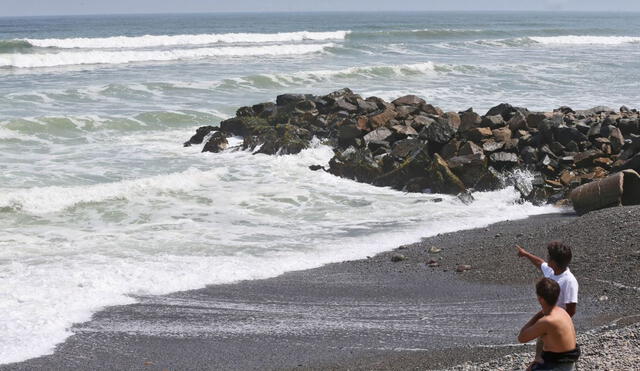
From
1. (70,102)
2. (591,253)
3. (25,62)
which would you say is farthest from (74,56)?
(591,253)

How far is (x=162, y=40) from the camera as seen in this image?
6356 centimetres

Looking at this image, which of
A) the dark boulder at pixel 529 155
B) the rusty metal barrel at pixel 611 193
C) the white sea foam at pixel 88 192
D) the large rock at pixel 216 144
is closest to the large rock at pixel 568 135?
the dark boulder at pixel 529 155

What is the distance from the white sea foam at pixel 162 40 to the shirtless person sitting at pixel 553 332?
174 feet

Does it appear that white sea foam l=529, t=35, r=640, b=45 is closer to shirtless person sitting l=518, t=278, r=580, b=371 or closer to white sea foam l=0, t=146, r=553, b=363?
white sea foam l=0, t=146, r=553, b=363

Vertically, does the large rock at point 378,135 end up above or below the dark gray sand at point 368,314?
above

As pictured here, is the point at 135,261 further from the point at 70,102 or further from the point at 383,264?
the point at 70,102

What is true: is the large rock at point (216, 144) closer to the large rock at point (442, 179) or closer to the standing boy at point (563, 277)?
the large rock at point (442, 179)

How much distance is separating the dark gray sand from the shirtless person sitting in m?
1.63

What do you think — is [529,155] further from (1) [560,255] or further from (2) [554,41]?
(2) [554,41]

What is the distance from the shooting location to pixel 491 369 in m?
6.73

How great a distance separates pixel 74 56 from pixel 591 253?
128 feet

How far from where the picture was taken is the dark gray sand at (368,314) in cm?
775

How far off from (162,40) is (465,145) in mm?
50704

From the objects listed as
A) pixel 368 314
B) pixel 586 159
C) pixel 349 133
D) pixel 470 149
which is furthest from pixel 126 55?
pixel 368 314
